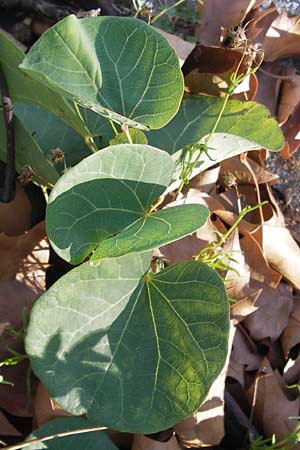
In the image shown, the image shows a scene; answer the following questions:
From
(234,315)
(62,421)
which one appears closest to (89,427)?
(62,421)

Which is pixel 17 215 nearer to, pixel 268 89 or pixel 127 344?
pixel 127 344

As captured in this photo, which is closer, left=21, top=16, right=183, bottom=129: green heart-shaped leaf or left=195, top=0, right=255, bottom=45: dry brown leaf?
left=21, top=16, right=183, bottom=129: green heart-shaped leaf

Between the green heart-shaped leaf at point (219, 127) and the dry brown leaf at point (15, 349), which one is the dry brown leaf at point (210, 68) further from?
the dry brown leaf at point (15, 349)

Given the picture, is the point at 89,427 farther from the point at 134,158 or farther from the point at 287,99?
the point at 287,99

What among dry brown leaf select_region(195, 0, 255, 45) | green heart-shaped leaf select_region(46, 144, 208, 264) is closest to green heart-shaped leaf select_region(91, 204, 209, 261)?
green heart-shaped leaf select_region(46, 144, 208, 264)

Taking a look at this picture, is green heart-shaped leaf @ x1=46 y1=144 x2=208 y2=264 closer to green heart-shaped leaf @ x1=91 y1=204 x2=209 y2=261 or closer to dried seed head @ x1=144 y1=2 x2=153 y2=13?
green heart-shaped leaf @ x1=91 y1=204 x2=209 y2=261

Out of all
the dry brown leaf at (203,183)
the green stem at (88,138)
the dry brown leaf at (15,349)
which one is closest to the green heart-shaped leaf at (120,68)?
the green stem at (88,138)

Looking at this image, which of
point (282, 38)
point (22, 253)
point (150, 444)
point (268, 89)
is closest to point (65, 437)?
point (150, 444)
